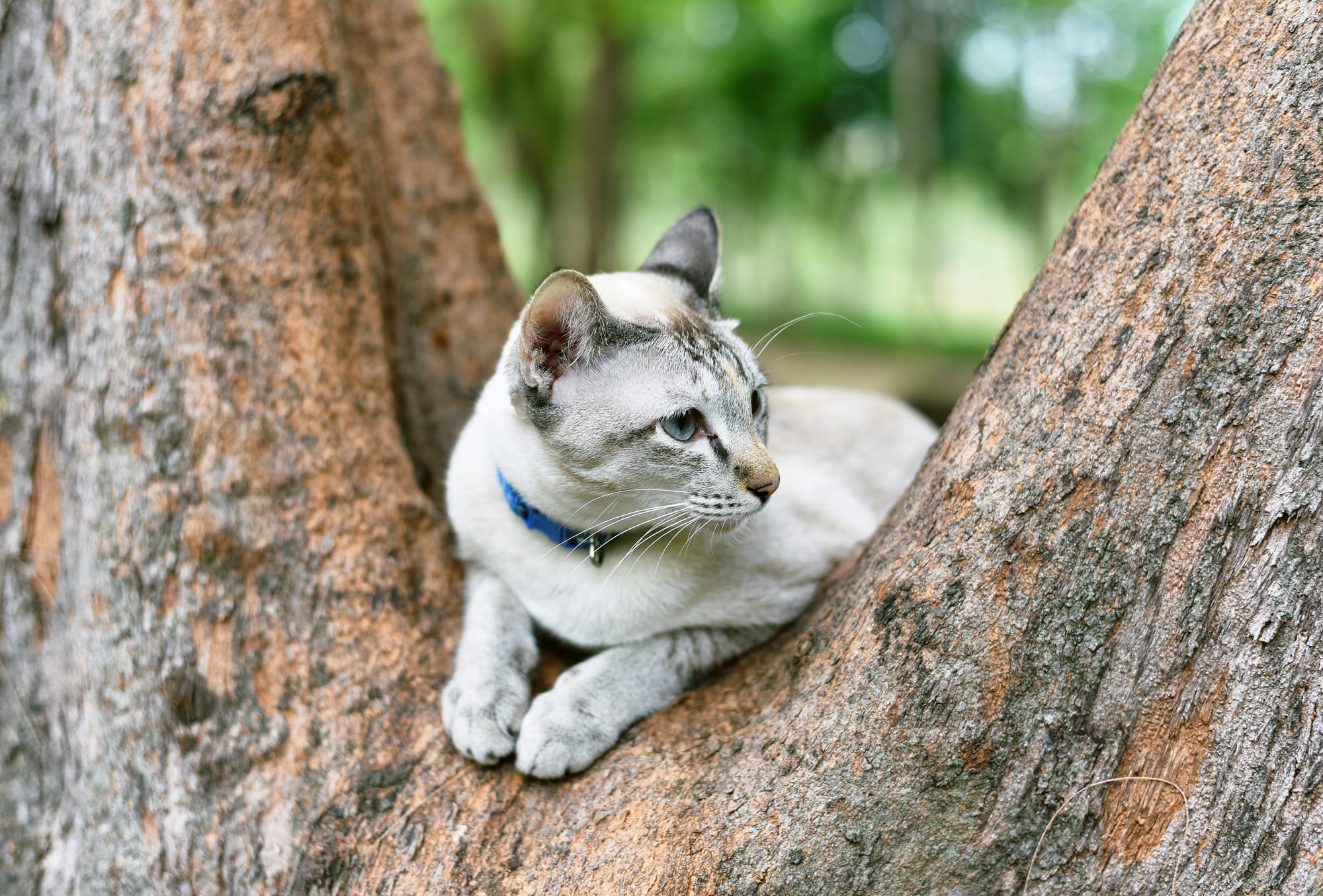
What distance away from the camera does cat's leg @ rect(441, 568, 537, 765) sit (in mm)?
2258

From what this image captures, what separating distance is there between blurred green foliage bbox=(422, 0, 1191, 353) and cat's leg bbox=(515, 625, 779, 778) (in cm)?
917

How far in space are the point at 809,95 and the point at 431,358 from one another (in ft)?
49.2

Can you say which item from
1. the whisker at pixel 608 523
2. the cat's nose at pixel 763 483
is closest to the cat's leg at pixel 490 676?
the whisker at pixel 608 523

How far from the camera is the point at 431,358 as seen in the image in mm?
3510

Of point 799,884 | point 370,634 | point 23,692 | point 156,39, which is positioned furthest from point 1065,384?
point 23,692

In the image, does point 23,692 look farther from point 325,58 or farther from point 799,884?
point 799,884

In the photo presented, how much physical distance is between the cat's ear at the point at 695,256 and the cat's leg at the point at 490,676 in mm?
1052

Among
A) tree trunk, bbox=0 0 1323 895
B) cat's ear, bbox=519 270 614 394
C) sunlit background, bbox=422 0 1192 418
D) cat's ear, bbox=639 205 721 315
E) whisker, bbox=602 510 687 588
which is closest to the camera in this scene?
tree trunk, bbox=0 0 1323 895

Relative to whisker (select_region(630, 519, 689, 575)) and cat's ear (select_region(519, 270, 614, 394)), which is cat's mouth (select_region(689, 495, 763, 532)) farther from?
cat's ear (select_region(519, 270, 614, 394))

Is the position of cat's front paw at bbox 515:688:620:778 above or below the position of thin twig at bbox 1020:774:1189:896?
below

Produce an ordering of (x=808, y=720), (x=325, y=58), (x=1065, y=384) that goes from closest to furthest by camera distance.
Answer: (x=1065, y=384)
(x=808, y=720)
(x=325, y=58)

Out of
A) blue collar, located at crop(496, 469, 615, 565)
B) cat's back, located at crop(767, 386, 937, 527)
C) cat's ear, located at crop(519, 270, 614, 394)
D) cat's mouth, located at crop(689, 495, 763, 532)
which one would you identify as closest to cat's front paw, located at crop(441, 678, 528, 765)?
blue collar, located at crop(496, 469, 615, 565)

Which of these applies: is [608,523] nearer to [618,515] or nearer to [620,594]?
[618,515]

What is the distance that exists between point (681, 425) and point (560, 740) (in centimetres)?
82
